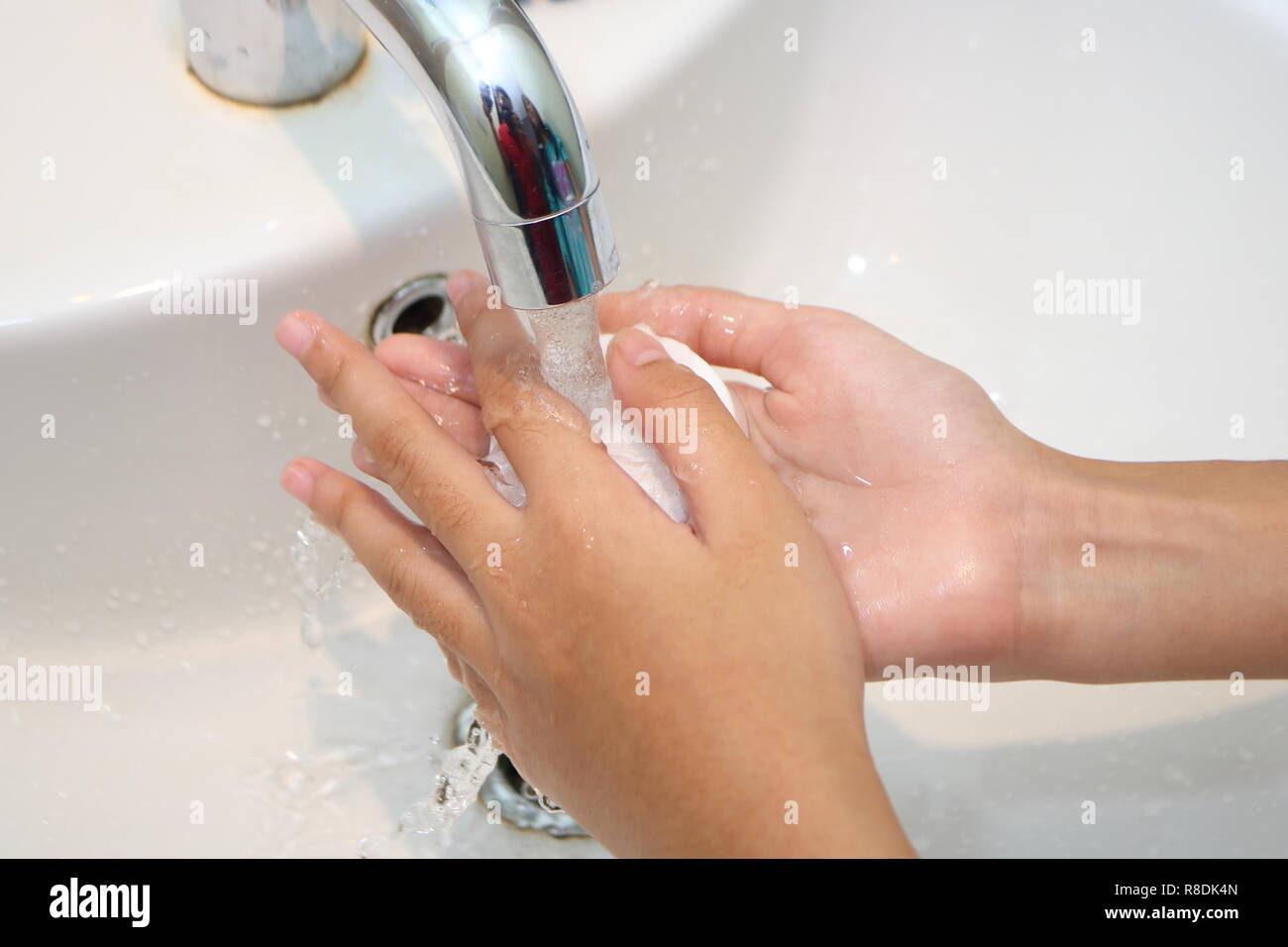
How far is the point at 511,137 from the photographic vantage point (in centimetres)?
29

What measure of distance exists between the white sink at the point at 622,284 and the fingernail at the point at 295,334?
36 mm

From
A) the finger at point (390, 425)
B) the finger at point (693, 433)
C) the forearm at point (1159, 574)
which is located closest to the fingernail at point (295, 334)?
the finger at point (390, 425)

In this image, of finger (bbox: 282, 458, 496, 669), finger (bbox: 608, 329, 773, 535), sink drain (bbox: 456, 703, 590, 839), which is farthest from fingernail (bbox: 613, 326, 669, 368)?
sink drain (bbox: 456, 703, 590, 839)

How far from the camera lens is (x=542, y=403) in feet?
1.34

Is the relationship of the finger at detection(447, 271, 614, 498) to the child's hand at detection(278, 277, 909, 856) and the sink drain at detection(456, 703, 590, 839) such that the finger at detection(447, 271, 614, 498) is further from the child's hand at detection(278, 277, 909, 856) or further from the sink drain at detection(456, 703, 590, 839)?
the sink drain at detection(456, 703, 590, 839)

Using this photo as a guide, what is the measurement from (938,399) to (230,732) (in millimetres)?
358

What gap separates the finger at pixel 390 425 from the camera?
0.40 metres

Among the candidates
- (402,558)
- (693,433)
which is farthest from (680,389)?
(402,558)

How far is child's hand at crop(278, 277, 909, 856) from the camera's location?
33cm

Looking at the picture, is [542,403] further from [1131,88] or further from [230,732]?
[1131,88]

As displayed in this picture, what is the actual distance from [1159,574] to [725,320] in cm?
22

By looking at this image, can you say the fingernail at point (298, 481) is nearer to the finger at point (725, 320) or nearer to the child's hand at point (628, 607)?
the child's hand at point (628, 607)

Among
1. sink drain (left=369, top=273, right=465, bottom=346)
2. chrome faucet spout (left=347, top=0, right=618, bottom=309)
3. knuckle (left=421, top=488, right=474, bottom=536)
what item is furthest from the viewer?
sink drain (left=369, top=273, right=465, bottom=346)

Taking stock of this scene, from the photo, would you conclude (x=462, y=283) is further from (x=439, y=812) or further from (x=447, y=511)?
(x=439, y=812)
